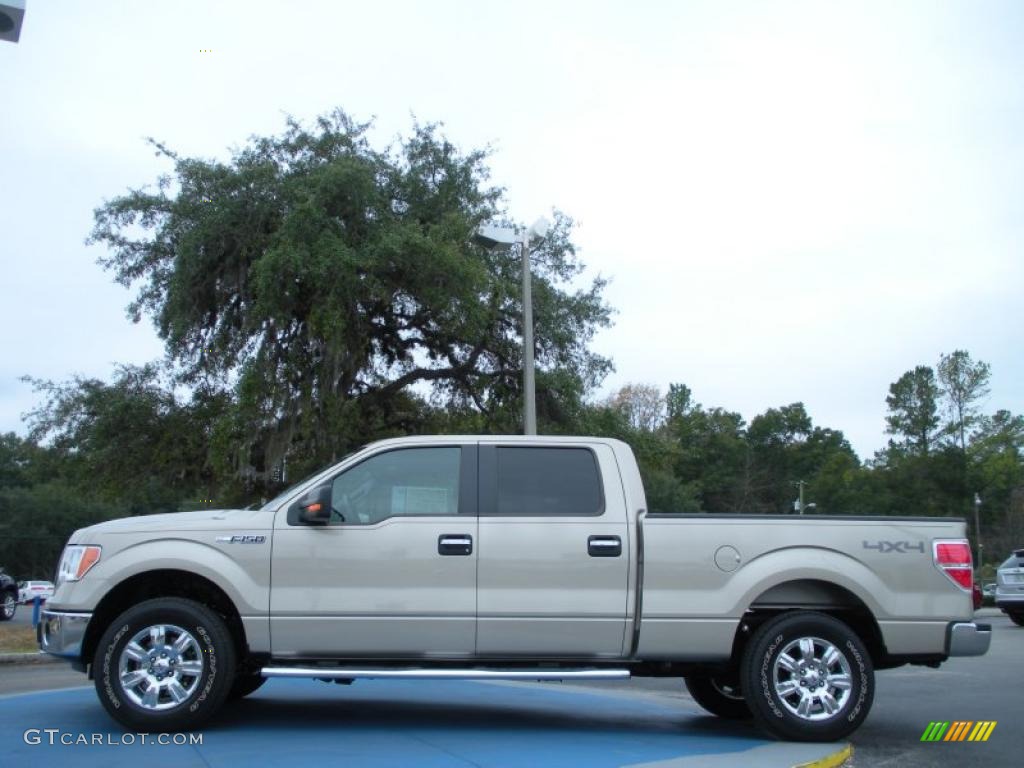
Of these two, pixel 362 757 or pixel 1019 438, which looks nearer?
pixel 362 757

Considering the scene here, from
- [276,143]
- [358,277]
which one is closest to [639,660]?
[358,277]

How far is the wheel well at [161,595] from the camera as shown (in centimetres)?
727

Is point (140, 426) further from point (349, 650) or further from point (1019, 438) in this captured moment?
point (1019, 438)

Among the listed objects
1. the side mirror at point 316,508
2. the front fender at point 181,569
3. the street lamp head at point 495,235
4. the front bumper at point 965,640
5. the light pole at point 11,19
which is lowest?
the front bumper at point 965,640

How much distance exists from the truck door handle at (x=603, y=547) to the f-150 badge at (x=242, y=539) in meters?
2.24

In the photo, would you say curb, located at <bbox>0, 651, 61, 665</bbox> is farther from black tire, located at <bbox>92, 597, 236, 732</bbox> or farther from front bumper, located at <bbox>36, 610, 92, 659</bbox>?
black tire, located at <bbox>92, 597, 236, 732</bbox>

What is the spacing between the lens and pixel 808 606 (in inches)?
298

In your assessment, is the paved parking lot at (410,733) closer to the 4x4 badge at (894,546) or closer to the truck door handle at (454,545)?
the truck door handle at (454,545)

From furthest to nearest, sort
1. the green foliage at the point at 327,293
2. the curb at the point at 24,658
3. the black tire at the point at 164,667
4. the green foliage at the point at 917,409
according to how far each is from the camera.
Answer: the green foliage at the point at 917,409 → the green foliage at the point at 327,293 → the curb at the point at 24,658 → the black tire at the point at 164,667

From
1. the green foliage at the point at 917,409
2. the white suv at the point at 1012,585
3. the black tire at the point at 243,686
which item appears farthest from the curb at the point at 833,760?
the green foliage at the point at 917,409

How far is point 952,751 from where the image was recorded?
7496mm

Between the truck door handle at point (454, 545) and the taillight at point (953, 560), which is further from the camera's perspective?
the taillight at point (953, 560)

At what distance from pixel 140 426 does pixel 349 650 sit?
14538 millimetres

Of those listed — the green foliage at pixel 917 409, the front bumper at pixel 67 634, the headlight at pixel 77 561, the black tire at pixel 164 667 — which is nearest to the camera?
the black tire at pixel 164 667
